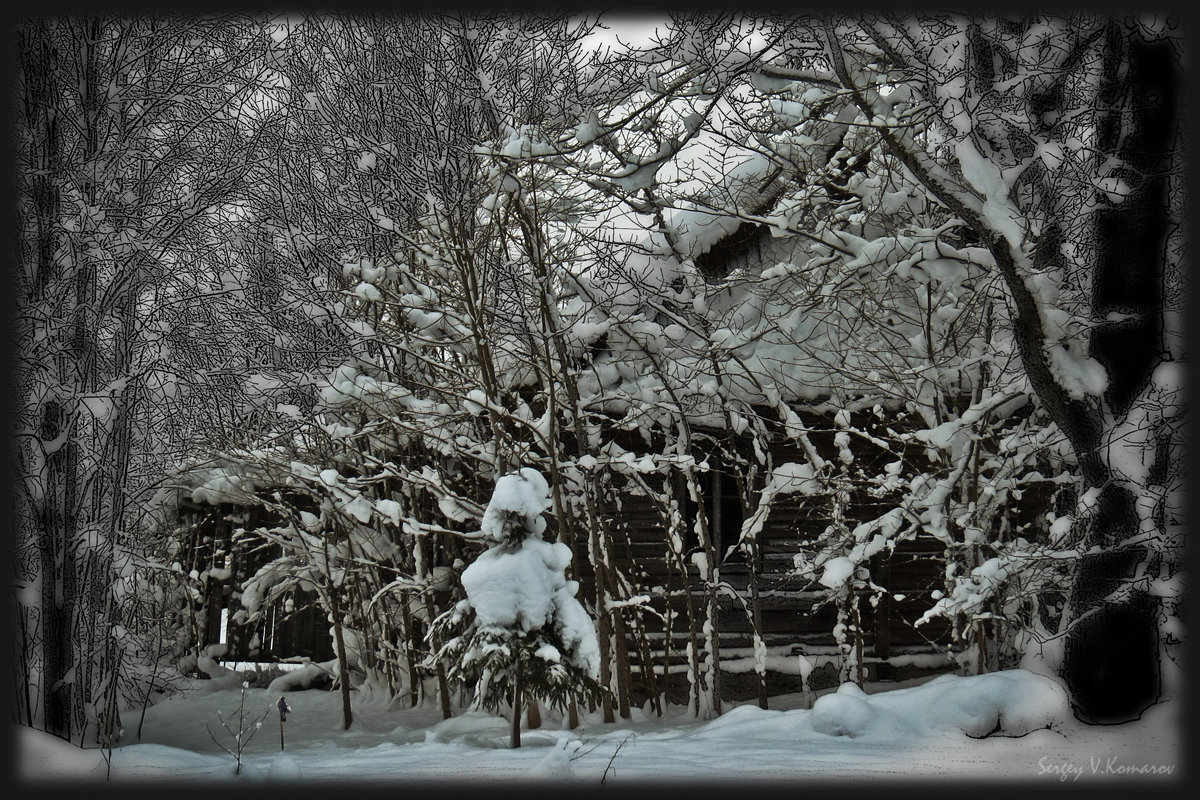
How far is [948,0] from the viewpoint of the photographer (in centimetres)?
581

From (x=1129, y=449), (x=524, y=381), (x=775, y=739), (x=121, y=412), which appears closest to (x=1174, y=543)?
(x=1129, y=449)

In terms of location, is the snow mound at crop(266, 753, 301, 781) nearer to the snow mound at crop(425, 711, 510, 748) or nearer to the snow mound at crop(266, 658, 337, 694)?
the snow mound at crop(425, 711, 510, 748)

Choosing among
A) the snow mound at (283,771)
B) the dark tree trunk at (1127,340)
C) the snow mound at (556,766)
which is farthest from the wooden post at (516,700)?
the dark tree trunk at (1127,340)

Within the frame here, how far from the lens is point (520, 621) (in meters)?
6.14

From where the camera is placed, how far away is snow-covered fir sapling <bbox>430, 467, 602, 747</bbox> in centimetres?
601

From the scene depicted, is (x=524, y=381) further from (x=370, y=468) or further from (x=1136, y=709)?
(x=1136, y=709)

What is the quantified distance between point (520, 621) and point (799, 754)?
1.97 metres

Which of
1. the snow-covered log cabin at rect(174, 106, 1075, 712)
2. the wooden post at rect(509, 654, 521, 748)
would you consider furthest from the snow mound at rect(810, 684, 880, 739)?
the wooden post at rect(509, 654, 521, 748)

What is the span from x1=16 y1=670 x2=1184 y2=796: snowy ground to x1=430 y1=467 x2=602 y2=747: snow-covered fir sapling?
0.43m

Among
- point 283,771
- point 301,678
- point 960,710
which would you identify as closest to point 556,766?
point 283,771

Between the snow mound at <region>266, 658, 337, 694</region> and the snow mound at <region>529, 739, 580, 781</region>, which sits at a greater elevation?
the snow mound at <region>529, 739, 580, 781</region>

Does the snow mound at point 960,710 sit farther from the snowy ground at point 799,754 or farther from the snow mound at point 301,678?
the snow mound at point 301,678

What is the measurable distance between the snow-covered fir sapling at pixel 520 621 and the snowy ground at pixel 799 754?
431mm

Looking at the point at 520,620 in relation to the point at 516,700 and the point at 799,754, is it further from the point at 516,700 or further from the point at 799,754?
the point at 799,754
